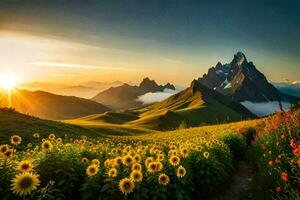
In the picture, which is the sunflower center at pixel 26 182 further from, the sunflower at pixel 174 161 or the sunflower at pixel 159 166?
the sunflower at pixel 174 161

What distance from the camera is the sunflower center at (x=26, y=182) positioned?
6.70m

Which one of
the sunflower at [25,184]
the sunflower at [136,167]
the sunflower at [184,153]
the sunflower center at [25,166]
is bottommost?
the sunflower at [25,184]

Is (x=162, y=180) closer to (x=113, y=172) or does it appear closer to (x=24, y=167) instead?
(x=113, y=172)

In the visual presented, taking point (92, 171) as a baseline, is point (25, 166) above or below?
above

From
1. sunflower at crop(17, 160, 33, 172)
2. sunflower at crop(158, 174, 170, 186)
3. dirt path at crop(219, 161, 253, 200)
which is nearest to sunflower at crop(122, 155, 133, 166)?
sunflower at crop(158, 174, 170, 186)

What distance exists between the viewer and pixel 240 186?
49.0 feet

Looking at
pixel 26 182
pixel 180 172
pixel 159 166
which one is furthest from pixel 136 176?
pixel 26 182

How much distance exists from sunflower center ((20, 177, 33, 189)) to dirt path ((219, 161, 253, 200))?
8.17 meters

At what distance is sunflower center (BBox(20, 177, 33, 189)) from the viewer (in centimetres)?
670

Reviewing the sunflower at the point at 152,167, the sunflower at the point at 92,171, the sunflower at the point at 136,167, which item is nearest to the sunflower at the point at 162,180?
the sunflower at the point at 152,167

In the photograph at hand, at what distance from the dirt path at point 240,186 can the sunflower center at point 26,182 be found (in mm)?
8173

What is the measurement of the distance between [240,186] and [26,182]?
10.5m

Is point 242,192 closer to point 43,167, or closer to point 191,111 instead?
point 43,167

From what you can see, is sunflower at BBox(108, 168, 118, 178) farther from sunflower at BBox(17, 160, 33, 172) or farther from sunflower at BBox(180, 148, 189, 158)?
sunflower at BBox(180, 148, 189, 158)
